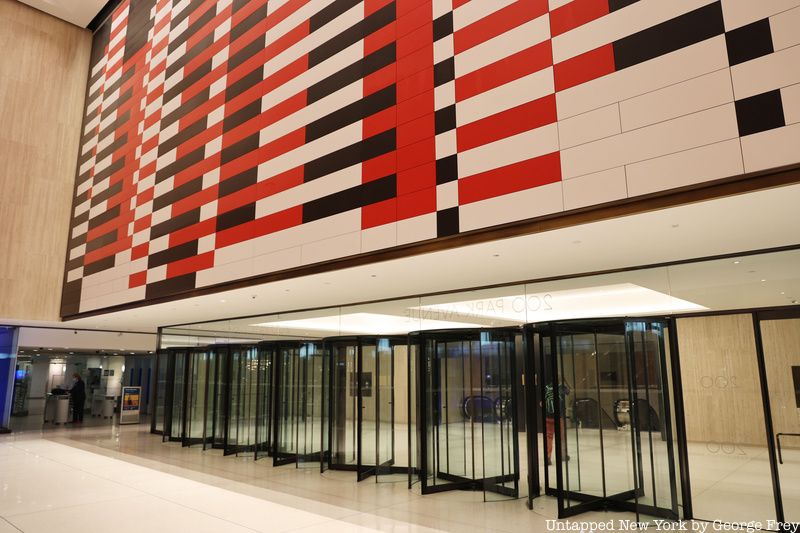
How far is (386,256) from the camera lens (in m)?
7.07

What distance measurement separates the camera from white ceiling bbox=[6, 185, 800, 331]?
5004 mm

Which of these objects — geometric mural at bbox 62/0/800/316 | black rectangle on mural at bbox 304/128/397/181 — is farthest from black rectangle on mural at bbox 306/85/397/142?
black rectangle on mural at bbox 304/128/397/181

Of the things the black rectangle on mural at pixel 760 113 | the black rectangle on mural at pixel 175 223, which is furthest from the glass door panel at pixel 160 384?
the black rectangle on mural at pixel 760 113

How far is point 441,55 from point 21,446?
13729 millimetres

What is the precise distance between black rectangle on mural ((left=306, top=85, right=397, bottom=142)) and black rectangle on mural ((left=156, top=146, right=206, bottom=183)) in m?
3.72

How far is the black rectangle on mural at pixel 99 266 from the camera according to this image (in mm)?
13891

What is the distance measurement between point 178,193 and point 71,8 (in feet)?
33.3

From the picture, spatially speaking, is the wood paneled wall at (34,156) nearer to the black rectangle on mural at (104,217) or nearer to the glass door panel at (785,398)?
the black rectangle on mural at (104,217)

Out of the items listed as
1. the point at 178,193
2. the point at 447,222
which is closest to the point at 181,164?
the point at 178,193

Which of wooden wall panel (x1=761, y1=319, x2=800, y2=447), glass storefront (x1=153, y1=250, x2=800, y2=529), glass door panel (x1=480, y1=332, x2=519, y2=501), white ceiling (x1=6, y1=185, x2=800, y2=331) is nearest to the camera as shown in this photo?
white ceiling (x1=6, y1=185, x2=800, y2=331)

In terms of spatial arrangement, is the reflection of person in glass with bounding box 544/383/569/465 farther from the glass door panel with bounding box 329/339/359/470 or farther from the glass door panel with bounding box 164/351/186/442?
the glass door panel with bounding box 164/351/186/442

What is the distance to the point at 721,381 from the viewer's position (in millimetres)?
6375

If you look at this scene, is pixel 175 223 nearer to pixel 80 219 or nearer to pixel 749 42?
pixel 80 219

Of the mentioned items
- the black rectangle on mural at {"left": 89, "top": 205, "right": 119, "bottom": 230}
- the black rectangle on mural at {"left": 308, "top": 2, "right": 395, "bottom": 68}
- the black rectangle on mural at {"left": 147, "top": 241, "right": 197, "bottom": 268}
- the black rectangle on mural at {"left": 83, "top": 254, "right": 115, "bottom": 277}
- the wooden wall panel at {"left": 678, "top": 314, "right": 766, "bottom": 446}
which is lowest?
the wooden wall panel at {"left": 678, "top": 314, "right": 766, "bottom": 446}
